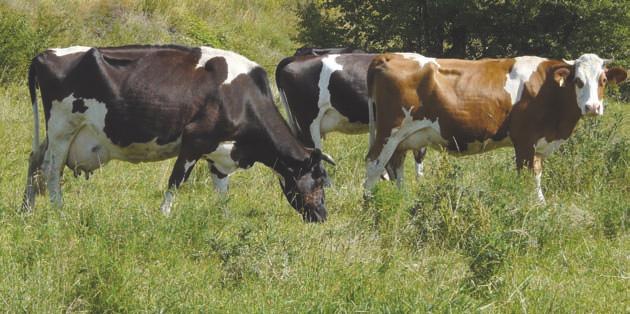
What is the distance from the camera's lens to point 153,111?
354 inches

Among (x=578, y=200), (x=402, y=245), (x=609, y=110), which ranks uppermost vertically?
(x=402, y=245)

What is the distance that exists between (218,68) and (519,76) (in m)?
3.59

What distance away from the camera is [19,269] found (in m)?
6.18

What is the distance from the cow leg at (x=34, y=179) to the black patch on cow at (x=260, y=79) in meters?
2.30

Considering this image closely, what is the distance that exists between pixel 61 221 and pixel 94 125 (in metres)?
2.05

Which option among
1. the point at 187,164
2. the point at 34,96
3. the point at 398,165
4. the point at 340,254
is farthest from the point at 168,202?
the point at 398,165

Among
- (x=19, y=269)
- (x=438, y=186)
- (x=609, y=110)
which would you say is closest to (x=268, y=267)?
(x=19, y=269)

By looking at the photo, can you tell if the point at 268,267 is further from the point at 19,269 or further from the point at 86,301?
the point at 19,269

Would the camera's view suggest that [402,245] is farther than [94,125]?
No

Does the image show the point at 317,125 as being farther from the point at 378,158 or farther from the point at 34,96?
the point at 34,96

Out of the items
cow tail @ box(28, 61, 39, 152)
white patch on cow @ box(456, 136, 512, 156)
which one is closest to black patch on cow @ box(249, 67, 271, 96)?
cow tail @ box(28, 61, 39, 152)

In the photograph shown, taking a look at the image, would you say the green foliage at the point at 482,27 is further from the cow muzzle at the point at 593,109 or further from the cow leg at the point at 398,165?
the cow muzzle at the point at 593,109

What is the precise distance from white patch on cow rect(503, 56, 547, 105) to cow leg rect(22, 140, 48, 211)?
5289mm

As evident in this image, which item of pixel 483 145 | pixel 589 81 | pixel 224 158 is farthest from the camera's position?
pixel 483 145
